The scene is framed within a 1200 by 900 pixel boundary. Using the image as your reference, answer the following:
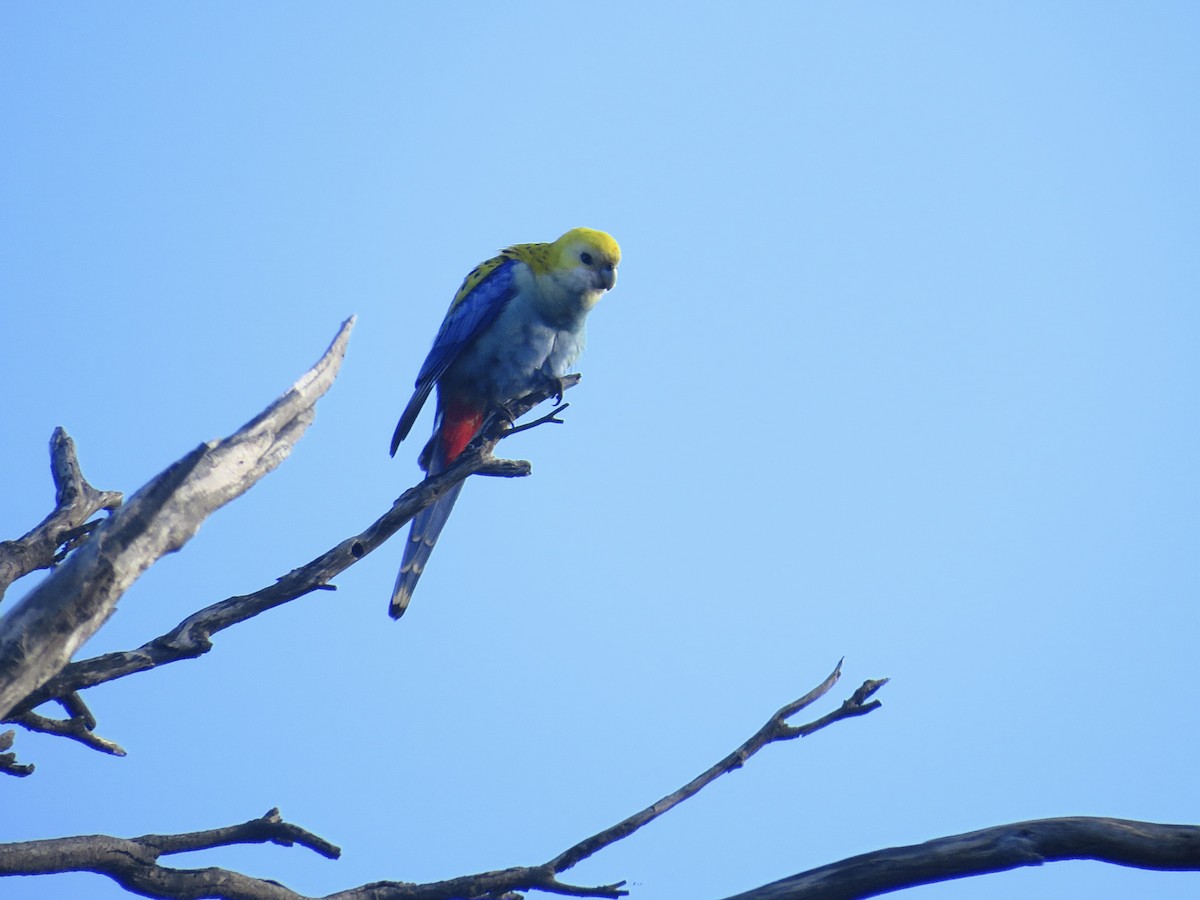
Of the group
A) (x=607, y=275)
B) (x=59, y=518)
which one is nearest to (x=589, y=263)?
(x=607, y=275)

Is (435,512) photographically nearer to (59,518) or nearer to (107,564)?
(59,518)

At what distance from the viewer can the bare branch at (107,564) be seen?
297 cm

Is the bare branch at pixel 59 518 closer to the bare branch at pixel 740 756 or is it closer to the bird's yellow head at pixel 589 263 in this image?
the bare branch at pixel 740 756

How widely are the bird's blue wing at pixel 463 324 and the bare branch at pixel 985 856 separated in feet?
14.6

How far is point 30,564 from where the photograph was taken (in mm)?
4270

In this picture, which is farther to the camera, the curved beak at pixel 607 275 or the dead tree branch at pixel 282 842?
the curved beak at pixel 607 275

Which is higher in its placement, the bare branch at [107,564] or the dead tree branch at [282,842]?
the bare branch at [107,564]

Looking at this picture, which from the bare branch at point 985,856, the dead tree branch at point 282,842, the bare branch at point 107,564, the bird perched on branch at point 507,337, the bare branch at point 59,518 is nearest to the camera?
the bare branch at point 985,856

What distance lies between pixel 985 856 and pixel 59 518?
3.83 metres

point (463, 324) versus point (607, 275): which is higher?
point (607, 275)

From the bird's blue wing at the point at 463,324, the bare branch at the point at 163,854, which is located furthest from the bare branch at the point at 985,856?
the bird's blue wing at the point at 463,324

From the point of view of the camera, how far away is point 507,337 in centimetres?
663

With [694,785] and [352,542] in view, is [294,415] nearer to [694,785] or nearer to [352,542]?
[352,542]

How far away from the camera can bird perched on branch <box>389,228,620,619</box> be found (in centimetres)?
663
